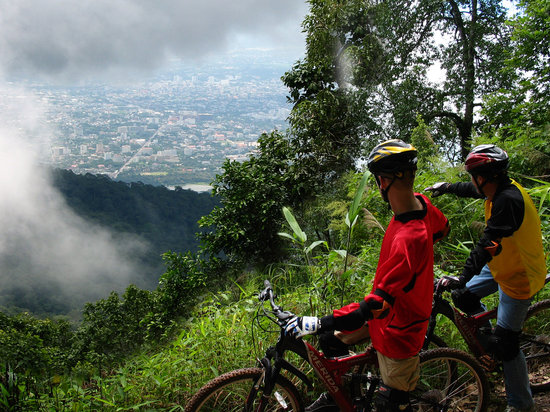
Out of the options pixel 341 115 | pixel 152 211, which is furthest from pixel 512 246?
pixel 152 211

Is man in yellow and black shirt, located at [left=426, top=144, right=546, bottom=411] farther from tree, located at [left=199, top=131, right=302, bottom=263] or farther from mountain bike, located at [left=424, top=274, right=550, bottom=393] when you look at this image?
tree, located at [left=199, top=131, right=302, bottom=263]

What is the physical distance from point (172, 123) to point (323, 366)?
13925 cm

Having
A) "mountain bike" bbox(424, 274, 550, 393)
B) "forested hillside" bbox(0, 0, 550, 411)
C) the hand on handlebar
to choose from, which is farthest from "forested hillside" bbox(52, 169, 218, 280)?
the hand on handlebar

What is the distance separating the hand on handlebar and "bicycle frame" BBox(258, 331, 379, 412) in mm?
629

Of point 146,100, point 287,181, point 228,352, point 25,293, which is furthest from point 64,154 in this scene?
point 228,352

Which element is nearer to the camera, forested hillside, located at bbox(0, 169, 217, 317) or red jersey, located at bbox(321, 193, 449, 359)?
red jersey, located at bbox(321, 193, 449, 359)

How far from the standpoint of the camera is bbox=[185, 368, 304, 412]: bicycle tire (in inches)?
71.3

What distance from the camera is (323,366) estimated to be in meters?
1.96

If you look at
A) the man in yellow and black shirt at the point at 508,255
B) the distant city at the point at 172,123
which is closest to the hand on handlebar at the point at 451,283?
the man in yellow and black shirt at the point at 508,255

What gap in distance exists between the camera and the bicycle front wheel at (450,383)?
7.30 ft

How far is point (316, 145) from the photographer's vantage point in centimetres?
1527

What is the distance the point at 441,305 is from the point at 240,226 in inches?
457

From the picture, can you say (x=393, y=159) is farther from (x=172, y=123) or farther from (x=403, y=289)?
(x=172, y=123)

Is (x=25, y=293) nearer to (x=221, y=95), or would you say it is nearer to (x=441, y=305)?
(x=441, y=305)
